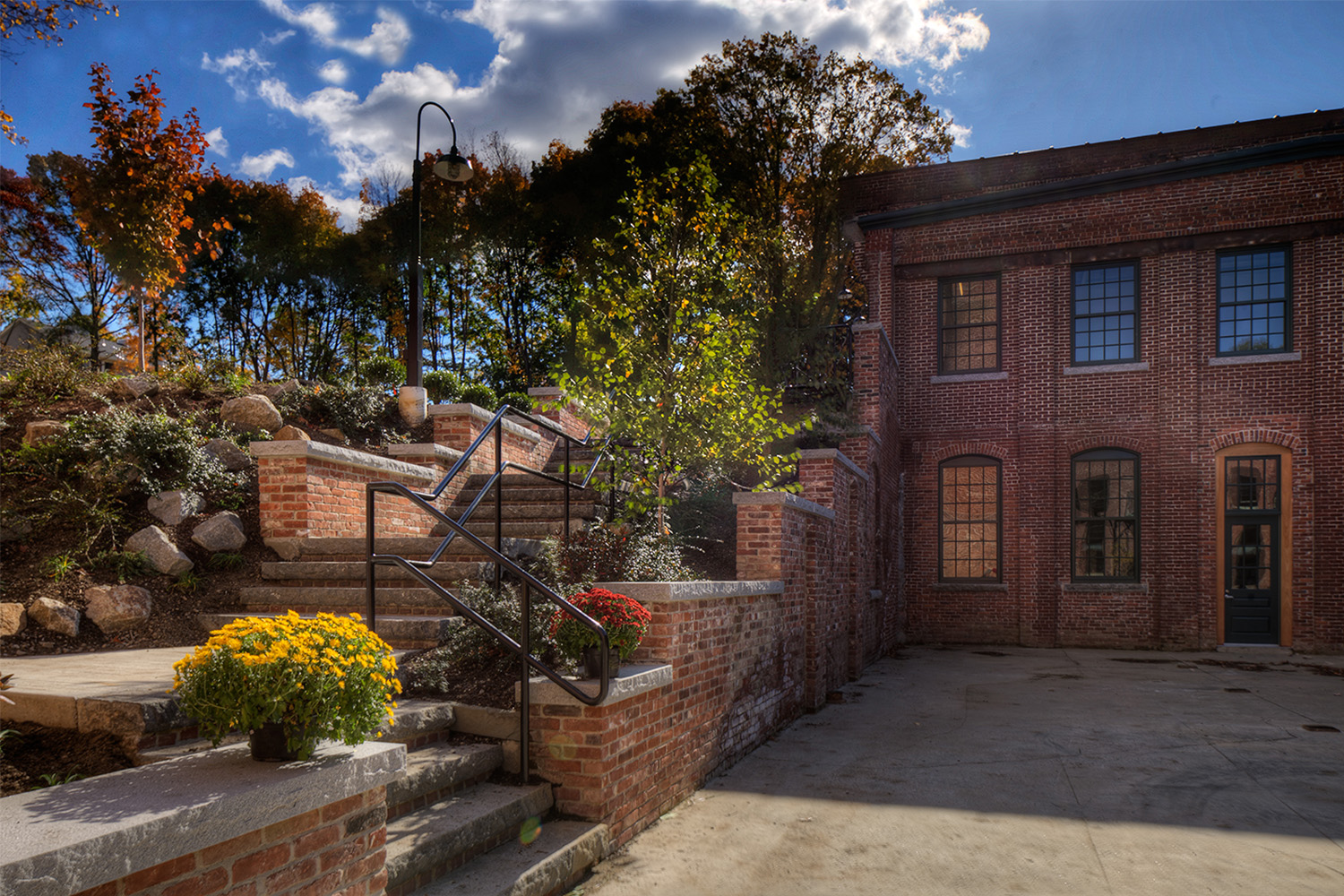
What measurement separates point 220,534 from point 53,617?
53.4 inches

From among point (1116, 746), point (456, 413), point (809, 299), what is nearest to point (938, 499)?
point (809, 299)

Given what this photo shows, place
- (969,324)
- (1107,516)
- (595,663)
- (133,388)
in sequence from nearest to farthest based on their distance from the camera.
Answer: (595,663) → (133,388) → (1107,516) → (969,324)

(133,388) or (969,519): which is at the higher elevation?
(133,388)

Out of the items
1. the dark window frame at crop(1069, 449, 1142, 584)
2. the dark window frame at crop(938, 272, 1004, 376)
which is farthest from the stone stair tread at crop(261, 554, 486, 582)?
the dark window frame at crop(1069, 449, 1142, 584)

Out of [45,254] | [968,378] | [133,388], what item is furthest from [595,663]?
[45,254]

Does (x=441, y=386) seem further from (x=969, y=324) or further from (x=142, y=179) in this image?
(x=969, y=324)

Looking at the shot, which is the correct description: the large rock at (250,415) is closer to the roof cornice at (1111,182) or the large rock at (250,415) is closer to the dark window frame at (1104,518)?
the roof cornice at (1111,182)

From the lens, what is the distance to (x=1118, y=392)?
14.3 meters

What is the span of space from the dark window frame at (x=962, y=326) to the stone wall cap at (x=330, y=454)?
11252 mm

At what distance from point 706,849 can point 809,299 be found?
12097 mm

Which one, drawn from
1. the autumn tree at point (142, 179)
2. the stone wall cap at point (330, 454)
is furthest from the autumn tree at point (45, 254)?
the stone wall cap at point (330, 454)

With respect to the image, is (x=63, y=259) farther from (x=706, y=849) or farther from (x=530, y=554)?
(x=706, y=849)

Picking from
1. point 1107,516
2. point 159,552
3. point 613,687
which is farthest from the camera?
point 1107,516

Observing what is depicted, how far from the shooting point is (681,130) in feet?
59.0
